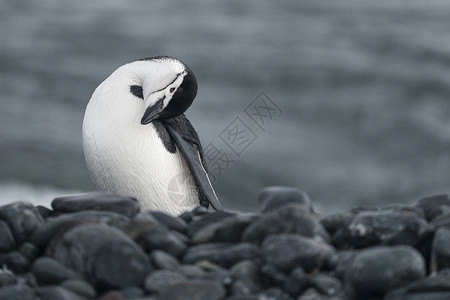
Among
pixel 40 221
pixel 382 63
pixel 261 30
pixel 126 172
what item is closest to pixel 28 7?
pixel 261 30

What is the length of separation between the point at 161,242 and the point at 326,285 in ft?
1.90

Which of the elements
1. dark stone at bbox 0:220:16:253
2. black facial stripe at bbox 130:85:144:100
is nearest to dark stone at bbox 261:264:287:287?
dark stone at bbox 0:220:16:253

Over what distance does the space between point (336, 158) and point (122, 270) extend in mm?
8855

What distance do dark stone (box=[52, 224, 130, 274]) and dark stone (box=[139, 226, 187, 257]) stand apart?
90mm

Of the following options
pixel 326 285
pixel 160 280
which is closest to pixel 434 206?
pixel 326 285

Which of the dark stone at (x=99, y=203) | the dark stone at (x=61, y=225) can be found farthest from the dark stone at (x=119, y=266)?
the dark stone at (x=99, y=203)

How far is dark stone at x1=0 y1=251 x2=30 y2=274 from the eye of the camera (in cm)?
259

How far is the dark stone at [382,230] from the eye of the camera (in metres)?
2.49

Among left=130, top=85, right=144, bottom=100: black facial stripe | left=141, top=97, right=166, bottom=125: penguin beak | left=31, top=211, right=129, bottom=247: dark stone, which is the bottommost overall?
left=31, top=211, right=129, bottom=247: dark stone

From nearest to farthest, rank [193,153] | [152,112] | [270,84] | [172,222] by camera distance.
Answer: [172,222] < [152,112] < [193,153] < [270,84]

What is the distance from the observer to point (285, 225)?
2.52 meters

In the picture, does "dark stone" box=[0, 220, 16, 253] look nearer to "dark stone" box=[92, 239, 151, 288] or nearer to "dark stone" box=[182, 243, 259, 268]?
"dark stone" box=[92, 239, 151, 288]

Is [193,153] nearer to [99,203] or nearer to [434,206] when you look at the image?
[99,203]

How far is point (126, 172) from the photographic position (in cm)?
456
